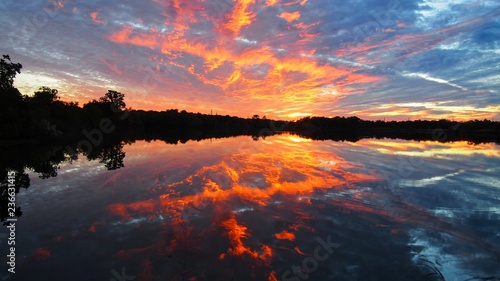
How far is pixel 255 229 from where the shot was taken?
909cm

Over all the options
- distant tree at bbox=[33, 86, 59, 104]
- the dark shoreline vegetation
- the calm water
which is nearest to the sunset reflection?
the calm water

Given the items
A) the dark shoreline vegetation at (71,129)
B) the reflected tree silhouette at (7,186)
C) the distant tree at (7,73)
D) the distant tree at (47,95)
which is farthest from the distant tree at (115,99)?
the reflected tree silhouette at (7,186)

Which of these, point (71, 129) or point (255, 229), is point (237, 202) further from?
point (71, 129)

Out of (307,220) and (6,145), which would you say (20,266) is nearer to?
(307,220)

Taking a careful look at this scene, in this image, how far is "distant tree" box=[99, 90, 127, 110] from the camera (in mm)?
117562

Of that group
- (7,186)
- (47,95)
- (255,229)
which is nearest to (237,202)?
(255,229)

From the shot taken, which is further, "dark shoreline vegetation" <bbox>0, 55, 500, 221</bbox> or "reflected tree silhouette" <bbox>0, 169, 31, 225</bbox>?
"dark shoreline vegetation" <bbox>0, 55, 500, 221</bbox>

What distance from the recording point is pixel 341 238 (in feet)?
27.7

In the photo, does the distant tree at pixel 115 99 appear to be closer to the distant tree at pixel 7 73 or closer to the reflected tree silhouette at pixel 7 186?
the distant tree at pixel 7 73

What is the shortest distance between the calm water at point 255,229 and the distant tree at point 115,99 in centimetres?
11198

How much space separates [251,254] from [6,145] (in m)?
48.3

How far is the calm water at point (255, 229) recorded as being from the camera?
21.7 ft

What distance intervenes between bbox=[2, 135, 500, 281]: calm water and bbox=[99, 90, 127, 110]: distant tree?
112 m

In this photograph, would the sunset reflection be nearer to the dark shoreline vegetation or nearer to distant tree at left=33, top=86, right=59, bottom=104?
the dark shoreline vegetation
